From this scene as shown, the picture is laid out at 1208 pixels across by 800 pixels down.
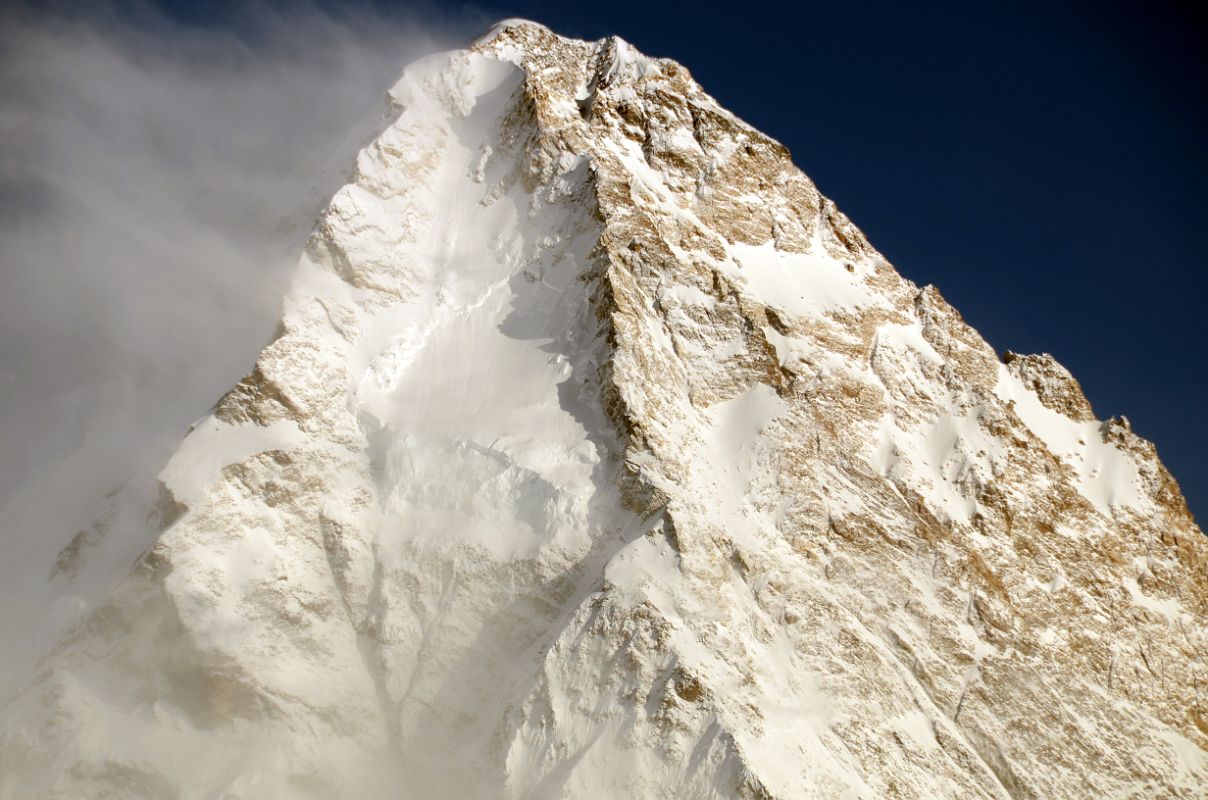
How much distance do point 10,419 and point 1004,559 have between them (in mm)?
55178

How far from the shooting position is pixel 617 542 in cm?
4041

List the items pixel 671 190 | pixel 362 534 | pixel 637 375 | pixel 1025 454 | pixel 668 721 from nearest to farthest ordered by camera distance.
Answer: pixel 668 721
pixel 362 534
pixel 637 375
pixel 1025 454
pixel 671 190

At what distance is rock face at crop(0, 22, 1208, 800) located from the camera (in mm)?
34906

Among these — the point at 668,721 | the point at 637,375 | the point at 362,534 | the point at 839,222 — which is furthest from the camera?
the point at 839,222

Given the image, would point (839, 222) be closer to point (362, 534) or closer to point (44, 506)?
point (362, 534)

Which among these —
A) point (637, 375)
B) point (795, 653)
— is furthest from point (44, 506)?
point (795, 653)

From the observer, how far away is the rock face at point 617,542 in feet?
115

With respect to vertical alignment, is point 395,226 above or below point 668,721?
above

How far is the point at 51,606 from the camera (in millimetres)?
39781

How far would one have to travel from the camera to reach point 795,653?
38.2 metres

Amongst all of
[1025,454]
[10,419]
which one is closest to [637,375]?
[1025,454]

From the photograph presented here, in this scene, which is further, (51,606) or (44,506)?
(44,506)

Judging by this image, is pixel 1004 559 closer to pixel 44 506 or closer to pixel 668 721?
pixel 668 721

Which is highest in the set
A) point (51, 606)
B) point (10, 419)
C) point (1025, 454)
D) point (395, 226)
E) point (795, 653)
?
point (1025, 454)
